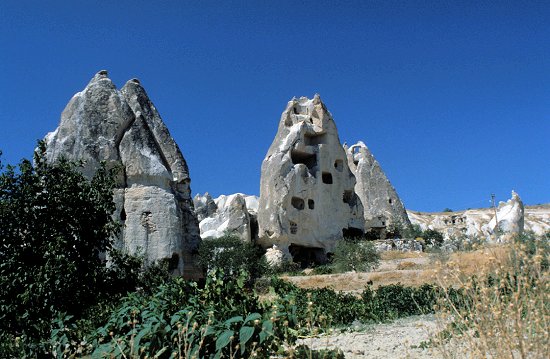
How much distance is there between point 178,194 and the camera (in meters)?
16.2

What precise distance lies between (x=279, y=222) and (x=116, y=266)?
26.6 metres

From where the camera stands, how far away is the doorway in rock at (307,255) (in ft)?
117

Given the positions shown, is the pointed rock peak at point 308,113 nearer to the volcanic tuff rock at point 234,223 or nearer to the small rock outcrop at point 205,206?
the volcanic tuff rock at point 234,223

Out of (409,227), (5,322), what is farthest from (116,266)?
(409,227)

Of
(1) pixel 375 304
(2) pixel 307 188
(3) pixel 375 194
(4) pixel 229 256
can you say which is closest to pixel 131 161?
(1) pixel 375 304

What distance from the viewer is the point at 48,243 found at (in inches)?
245

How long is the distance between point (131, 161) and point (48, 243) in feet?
30.2

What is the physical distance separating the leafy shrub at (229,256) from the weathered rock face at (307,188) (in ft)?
18.7

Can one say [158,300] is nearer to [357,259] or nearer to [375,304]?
[375,304]

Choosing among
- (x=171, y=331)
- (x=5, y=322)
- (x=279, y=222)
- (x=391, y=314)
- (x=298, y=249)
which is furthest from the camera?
(x=298, y=249)

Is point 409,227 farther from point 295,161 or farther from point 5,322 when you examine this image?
point 5,322

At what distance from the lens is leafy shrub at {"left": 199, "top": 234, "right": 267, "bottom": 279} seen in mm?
25784

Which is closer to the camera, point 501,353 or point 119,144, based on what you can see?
point 501,353

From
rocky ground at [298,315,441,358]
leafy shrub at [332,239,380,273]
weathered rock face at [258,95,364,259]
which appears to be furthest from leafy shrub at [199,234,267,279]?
rocky ground at [298,315,441,358]
